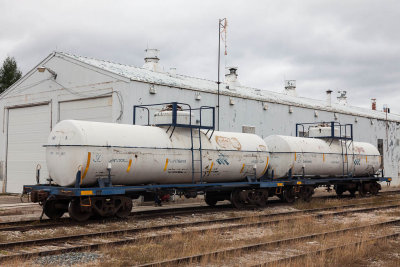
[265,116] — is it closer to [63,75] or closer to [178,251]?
[63,75]

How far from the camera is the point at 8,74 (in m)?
56.6

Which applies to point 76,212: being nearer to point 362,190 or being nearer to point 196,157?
point 196,157

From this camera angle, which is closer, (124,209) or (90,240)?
(90,240)

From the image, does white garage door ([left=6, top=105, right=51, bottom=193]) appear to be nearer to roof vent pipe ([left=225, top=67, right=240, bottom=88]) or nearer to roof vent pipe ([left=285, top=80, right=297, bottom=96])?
roof vent pipe ([left=225, top=67, right=240, bottom=88])

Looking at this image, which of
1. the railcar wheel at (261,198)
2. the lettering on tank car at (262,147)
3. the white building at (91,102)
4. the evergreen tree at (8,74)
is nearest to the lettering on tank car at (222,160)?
the lettering on tank car at (262,147)

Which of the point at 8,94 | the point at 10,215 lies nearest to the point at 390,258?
the point at 10,215

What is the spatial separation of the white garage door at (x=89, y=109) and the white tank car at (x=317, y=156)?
8098 mm

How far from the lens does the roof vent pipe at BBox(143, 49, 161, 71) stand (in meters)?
29.6

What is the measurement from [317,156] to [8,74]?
4711 centimetres

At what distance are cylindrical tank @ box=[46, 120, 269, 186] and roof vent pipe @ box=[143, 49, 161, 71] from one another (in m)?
13.0

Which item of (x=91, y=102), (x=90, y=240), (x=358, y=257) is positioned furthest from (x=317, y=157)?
(x=90, y=240)

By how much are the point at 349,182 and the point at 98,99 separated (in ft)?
47.3

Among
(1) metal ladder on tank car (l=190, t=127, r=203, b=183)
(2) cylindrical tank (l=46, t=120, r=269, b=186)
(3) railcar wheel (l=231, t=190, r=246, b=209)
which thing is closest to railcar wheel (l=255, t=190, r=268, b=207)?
(3) railcar wheel (l=231, t=190, r=246, b=209)

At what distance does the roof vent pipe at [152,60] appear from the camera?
97.1ft
